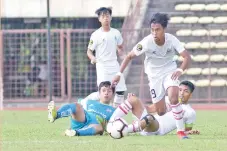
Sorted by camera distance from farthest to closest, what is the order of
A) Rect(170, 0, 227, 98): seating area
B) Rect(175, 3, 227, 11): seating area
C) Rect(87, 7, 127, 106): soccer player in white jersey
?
1. Rect(175, 3, 227, 11): seating area
2. Rect(170, 0, 227, 98): seating area
3. Rect(87, 7, 127, 106): soccer player in white jersey

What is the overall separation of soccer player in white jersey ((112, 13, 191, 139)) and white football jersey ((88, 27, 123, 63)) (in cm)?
363

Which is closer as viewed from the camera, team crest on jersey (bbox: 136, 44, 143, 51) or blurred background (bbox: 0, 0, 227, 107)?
team crest on jersey (bbox: 136, 44, 143, 51)

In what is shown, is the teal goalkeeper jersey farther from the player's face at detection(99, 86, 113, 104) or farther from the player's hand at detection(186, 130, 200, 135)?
the player's hand at detection(186, 130, 200, 135)

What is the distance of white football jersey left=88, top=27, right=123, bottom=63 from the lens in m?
19.3

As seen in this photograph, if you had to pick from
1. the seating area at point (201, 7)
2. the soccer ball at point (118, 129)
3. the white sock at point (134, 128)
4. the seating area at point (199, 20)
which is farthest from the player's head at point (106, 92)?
the seating area at point (201, 7)

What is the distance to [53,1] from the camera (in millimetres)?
33281

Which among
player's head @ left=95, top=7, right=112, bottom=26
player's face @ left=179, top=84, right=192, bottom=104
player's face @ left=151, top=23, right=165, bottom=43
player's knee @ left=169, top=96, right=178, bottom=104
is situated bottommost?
player's knee @ left=169, top=96, right=178, bottom=104

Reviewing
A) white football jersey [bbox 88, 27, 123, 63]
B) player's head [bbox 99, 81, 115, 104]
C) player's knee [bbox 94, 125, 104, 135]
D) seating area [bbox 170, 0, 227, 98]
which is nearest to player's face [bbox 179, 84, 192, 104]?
player's head [bbox 99, 81, 115, 104]

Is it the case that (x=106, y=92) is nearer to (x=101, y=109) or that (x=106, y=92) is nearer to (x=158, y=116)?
(x=101, y=109)

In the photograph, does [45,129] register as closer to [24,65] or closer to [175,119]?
[175,119]

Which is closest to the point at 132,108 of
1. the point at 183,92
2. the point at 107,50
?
the point at 183,92

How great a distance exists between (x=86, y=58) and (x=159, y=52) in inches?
581

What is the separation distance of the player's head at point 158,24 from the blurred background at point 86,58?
13.2 metres

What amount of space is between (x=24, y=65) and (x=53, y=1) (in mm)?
4090
